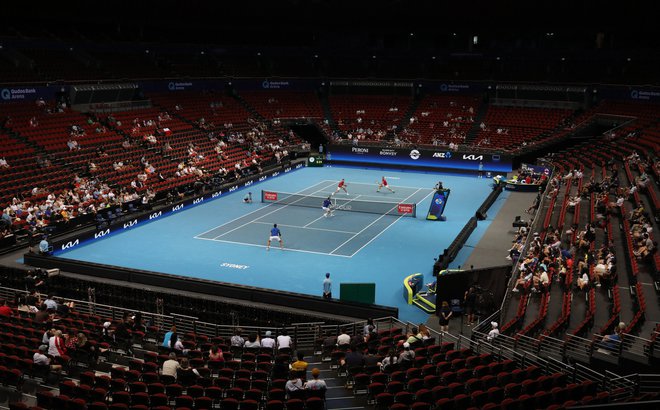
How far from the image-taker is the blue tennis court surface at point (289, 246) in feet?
90.6

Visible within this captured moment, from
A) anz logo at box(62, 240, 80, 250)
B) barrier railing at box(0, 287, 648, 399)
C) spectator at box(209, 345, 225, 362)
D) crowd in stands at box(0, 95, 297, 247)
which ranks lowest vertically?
barrier railing at box(0, 287, 648, 399)

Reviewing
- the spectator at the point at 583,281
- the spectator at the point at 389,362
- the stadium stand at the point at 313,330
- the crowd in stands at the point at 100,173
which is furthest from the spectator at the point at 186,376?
the crowd in stands at the point at 100,173

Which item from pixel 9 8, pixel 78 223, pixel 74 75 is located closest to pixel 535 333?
pixel 78 223

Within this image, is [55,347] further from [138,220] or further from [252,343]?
[138,220]

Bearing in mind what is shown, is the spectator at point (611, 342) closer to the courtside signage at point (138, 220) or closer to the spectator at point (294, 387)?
the spectator at point (294, 387)

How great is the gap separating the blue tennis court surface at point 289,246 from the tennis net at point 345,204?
0.60 metres

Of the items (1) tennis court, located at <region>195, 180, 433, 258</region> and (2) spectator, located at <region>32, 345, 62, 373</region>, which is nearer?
(2) spectator, located at <region>32, 345, 62, 373</region>

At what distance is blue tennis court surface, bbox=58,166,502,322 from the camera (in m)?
27.6

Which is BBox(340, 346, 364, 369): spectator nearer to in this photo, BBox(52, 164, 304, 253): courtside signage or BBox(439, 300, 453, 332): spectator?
BBox(439, 300, 453, 332): spectator

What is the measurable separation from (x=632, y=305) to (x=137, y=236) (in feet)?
81.4

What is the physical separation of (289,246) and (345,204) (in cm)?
1076

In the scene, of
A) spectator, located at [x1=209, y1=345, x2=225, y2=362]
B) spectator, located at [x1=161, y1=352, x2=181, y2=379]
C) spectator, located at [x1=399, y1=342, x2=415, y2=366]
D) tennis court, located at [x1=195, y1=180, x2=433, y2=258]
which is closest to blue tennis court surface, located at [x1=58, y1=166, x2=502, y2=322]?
tennis court, located at [x1=195, y1=180, x2=433, y2=258]

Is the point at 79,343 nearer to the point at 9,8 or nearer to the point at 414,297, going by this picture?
the point at 414,297

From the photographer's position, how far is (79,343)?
1602 cm
